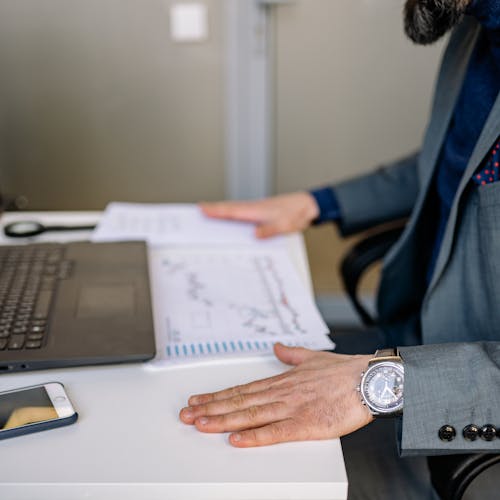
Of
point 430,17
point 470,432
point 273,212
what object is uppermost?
point 430,17

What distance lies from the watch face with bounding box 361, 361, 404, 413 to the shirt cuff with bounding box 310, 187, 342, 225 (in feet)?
2.22

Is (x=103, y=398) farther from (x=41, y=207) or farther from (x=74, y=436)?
(x=41, y=207)

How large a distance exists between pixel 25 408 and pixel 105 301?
0.25 meters

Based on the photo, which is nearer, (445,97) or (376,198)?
(445,97)

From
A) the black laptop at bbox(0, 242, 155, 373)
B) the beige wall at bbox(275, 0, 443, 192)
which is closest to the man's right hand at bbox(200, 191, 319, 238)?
the black laptop at bbox(0, 242, 155, 373)

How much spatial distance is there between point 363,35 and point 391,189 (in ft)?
3.22

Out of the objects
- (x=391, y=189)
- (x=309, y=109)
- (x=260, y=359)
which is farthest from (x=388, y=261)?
(x=309, y=109)

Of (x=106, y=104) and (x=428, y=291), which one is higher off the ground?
(x=106, y=104)

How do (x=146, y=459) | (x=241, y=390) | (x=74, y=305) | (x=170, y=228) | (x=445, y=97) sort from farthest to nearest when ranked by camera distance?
(x=170, y=228), (x=445, y=97), (x=74, y=305), (x=241, y=390), (x=146, y=459)

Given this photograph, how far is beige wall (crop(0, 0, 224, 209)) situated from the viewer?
2234mm

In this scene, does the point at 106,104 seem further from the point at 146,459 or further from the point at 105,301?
the point at 146,459

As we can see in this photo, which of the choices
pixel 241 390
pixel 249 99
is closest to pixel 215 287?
pixel 241 390

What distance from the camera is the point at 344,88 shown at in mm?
2307

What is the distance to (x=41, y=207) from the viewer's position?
2.42 metres
